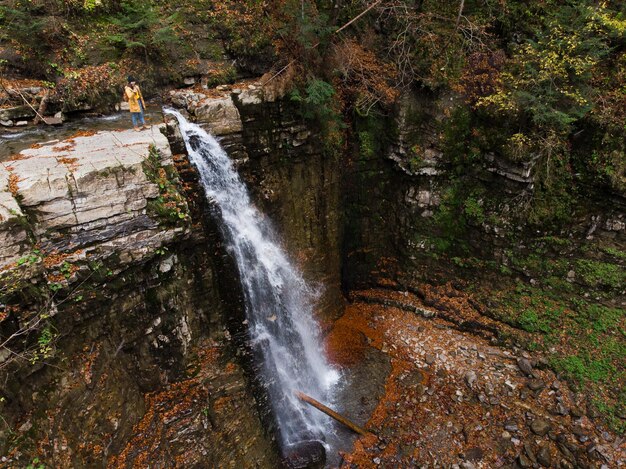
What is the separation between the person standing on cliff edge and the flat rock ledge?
1189mm

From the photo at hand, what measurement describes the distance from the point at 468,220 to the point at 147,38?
11562mm

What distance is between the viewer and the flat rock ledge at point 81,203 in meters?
5.68

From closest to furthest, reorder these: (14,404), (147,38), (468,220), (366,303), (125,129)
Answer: (14,404) → (125,129) → (147,38) → (468,220) → (366,303)

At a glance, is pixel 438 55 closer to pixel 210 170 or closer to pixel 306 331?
pixel 210 170

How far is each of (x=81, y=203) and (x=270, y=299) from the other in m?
5.22

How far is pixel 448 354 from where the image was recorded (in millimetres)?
11172

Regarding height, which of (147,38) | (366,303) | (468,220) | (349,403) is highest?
(147,38)

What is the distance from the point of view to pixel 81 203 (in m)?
6.17

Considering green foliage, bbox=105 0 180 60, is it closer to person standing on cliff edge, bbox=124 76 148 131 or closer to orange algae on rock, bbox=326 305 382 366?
person standing on cliff edge, bbox=124 76 148 131

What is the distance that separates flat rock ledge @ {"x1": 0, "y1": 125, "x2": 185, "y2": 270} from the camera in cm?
568

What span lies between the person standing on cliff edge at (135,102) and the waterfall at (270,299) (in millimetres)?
910

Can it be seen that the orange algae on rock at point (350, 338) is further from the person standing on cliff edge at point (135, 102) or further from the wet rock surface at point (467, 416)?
the person standing on cliff edge at point (135, 102)

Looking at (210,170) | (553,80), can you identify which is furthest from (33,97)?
(553,80)

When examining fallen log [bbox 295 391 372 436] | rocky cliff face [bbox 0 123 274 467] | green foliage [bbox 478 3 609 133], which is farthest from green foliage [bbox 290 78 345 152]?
fallen log [bbox 295 391 372 436]
